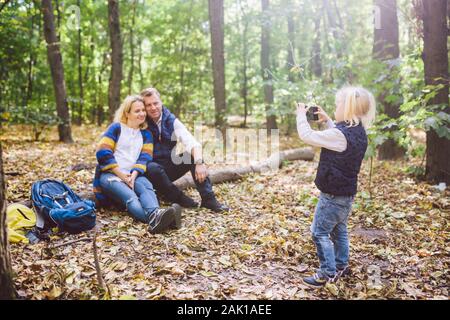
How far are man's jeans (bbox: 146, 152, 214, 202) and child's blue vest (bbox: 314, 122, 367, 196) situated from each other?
6.99 feet

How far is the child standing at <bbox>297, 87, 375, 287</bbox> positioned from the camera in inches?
121

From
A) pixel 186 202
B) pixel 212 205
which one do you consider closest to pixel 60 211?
pixel 186 202

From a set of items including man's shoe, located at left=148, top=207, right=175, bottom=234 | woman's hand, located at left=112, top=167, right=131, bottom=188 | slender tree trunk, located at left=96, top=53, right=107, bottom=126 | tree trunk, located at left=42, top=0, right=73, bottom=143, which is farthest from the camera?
slender tree trunk, located at left=96, top=53, right=107, bottom=126

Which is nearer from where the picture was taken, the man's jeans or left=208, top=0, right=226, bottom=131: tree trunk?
the man's jeans

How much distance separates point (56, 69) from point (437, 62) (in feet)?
29.3

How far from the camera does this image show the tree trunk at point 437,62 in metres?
5.72

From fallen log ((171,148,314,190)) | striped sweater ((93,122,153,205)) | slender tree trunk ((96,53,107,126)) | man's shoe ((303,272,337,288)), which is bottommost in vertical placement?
man's shoe ((303,272,337,288))

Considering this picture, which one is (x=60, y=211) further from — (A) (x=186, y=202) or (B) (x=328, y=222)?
(B) (x=328, y=222)

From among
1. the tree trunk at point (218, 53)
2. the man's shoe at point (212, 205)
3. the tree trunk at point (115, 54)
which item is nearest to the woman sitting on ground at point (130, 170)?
the man's shoe at point (212, 205)

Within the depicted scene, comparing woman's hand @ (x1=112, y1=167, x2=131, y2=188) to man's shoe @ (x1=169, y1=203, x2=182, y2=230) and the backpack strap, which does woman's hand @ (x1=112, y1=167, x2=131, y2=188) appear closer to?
the backpack strap

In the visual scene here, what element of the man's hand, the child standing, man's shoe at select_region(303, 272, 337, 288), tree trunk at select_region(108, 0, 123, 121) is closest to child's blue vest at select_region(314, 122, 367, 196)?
the child standing

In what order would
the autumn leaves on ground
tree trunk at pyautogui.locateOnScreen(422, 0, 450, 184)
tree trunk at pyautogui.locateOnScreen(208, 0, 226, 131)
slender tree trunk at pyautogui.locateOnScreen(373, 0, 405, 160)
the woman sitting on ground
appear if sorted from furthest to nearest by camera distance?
tree trunk at pyautogui.locateOnScreen(208, 0, 226, 131)
slender tree trunk at pyautogui.locateOnScreen(373, 0, 405, 160)
tree trunk at pyautogui.locateOnScreen(422, 0, 450, 184)
the woman sitting on ground
the autumn leaves on ground

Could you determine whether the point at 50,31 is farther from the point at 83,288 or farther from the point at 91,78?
the point at 91,78

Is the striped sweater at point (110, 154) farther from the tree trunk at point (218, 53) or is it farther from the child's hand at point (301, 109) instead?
the tree trunk at point (218, 53)
